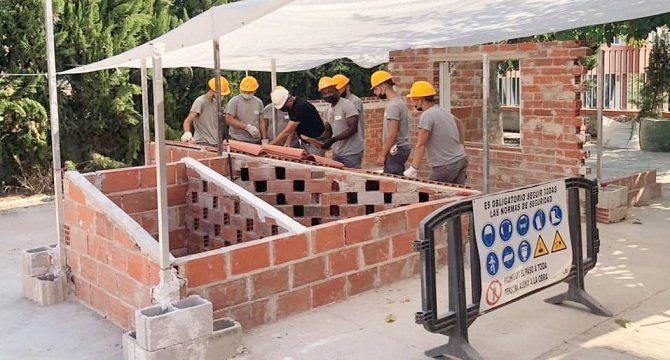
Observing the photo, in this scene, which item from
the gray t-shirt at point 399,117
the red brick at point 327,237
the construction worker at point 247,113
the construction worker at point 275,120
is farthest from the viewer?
the construction worker at point 275,120

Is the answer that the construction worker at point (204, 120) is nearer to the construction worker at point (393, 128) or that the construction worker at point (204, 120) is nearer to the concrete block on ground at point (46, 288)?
the construction worker at point (393, 128)

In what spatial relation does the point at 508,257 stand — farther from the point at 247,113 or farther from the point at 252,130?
the point at 247,113

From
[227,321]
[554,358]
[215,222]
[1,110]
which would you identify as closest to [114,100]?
[1,110]

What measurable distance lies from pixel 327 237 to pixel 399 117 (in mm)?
3274

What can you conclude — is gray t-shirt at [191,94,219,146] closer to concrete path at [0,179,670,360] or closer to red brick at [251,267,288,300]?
A: concrete path at [0,179,670,360]

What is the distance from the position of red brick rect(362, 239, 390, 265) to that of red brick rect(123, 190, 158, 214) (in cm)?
233

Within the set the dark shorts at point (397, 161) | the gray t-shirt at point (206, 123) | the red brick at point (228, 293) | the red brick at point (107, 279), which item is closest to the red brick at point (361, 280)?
the red brick at point (228, 293)

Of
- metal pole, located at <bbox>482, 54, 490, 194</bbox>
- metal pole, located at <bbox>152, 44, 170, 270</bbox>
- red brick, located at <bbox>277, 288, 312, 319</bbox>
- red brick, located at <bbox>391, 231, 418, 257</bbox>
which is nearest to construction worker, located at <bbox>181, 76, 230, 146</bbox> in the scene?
metal pole, located at <bbox>482, 54, 490, 194</bbox>

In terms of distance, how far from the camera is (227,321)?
520 centimetres

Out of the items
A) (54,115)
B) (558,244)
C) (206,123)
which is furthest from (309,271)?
(206,123)

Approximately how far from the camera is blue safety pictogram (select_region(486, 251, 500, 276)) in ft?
16.1

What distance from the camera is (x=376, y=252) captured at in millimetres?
6246

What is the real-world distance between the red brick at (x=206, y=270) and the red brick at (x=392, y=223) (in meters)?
1.45

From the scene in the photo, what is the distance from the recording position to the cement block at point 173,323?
4.69 meters
